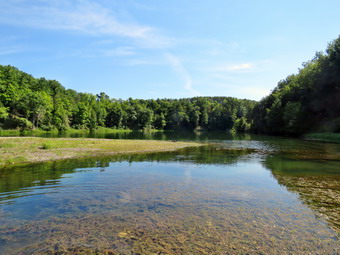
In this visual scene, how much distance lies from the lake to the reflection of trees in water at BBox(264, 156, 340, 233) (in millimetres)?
58

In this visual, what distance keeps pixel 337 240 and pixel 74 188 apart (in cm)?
1335

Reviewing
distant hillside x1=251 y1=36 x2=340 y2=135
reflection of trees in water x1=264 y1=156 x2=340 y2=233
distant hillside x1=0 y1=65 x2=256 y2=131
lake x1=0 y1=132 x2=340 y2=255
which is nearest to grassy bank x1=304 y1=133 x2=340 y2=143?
distant hillside x1=251 y1=36 x2=340 y2=135

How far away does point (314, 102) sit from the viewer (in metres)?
76.4

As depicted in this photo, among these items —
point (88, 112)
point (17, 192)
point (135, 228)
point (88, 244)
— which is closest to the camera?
point (88, 244)

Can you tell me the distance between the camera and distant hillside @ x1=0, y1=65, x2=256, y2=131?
87.9m

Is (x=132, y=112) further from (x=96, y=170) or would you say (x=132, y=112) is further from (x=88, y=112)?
(x=96, y=170)

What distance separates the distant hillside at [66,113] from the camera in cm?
8794

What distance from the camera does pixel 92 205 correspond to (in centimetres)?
1093

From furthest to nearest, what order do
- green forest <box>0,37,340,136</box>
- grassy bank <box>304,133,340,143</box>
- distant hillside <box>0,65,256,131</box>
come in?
distant hillside <box>0,65,256,131</box> → green forest <box>0,37,340,136</box> → grassy bank <box>304,133,340,143</box>

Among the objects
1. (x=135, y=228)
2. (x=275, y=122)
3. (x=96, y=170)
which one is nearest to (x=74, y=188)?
(x=96, y=170)

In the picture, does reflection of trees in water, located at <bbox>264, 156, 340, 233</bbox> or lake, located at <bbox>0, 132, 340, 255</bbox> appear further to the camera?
reflection of trees in water, located at <bbox>264, 156, 340, 233</bbox>

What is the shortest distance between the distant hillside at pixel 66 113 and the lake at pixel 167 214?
82.0 meters

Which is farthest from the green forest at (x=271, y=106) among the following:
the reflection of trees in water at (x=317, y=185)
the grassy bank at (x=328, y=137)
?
the reflection of trees in water at (x=317, y=185)

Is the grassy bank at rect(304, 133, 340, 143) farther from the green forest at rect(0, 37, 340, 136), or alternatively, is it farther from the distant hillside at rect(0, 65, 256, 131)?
the distant hillside at rect(0, 65, 256, 131)
